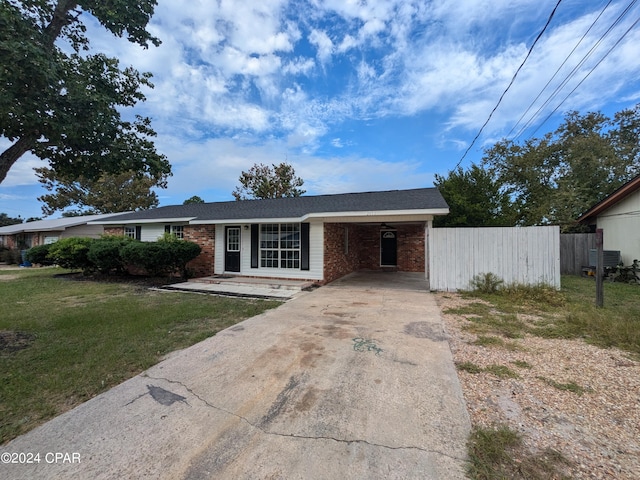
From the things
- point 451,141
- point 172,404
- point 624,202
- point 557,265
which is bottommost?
point 172,404

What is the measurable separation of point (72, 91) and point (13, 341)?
145 inches

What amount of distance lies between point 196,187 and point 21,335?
21.2 metres

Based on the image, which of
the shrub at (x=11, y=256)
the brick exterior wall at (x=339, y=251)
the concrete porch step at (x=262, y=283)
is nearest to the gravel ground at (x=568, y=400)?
the concrete porch step at (x=262, y=283)

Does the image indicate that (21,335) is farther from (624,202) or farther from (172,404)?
(624,202)

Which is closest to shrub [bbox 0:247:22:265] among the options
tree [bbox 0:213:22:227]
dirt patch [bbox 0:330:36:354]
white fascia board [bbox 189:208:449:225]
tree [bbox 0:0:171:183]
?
white fascia board [bbox 189:208:449:225]

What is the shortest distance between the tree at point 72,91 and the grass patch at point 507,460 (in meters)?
5.31

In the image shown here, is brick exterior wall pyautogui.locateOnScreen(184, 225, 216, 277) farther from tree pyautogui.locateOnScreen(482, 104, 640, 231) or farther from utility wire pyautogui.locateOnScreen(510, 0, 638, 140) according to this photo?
tree pyautogui.locateOnScreen(482, 104, 640, 231)

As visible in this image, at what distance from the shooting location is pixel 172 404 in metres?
2.60

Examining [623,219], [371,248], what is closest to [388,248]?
[371,248]

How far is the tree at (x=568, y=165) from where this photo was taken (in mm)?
16984

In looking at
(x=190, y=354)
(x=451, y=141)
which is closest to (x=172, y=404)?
(x=190, y=354)

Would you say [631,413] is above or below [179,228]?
below

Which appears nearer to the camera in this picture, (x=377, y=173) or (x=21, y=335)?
(x=21, y=335)

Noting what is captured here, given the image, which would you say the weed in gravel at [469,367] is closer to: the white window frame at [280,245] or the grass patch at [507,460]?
the grass patch at [507,460]
